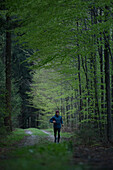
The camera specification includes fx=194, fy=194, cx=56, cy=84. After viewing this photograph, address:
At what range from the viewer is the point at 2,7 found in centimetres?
1321

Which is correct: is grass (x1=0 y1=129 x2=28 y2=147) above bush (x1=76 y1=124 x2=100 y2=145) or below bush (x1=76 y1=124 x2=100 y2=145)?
below

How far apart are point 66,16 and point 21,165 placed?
22.5 feet

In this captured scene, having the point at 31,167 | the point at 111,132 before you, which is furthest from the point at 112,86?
the point at 31,167

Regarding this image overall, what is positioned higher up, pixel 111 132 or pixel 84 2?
pixel 84 2

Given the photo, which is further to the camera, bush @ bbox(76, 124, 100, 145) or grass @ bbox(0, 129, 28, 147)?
grass @ bbox(0, 129, 28, 147)

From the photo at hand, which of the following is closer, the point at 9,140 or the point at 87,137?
the point at 87,137

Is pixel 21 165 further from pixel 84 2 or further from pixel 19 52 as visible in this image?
pixel 19 52

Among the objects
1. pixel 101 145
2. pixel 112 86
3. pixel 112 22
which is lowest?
pixel 101 145

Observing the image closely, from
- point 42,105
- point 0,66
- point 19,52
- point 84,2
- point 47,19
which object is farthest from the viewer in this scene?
point 19,52

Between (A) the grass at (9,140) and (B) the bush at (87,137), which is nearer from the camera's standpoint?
(B) the bush at (87,137)

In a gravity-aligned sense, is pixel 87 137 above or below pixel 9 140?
above

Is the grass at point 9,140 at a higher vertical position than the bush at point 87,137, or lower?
lower

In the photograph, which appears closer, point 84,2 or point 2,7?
point 84,2

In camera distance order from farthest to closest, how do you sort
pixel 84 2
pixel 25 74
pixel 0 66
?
pixel 25 74
pixel 0 66
pixel 84 2
